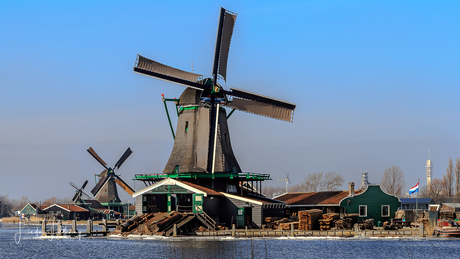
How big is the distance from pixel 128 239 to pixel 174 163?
9586 mm

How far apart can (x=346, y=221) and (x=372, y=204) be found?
613 cm

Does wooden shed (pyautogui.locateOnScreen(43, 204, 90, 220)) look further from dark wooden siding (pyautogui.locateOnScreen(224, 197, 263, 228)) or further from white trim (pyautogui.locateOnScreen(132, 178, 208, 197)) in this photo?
dark wooden siding (pyautogui.locateOnScreen(224, 197, 263, 228))

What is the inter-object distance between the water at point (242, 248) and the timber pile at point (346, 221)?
3542 millimetres

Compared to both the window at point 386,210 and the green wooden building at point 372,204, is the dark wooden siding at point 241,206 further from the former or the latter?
the window at point 386,210

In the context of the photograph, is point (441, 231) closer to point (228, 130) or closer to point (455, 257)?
point (455, 257)

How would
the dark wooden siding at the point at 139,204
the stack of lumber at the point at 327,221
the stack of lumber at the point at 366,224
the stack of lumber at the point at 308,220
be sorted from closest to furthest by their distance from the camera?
the stack of lumber at the point at 308,220, the stack of lumber at the point at 366,224, the stack of lumber at the point at 327,221, the dark wooden siding at the point at 139,204

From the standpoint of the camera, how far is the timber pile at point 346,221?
53.3 meters

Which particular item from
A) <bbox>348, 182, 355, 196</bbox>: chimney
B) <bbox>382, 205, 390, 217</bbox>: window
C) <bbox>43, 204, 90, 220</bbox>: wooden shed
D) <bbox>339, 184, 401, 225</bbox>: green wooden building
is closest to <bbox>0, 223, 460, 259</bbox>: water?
<bbox>339, 184, 401, 225</bbox>: green wooden building

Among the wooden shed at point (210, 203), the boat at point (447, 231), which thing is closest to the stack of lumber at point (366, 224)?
the boat at point (447, 231)

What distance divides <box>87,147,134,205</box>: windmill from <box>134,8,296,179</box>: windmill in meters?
47.9

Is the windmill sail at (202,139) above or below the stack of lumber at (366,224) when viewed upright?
above

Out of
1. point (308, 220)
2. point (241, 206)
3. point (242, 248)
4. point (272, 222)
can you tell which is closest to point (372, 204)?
point (308, 220)

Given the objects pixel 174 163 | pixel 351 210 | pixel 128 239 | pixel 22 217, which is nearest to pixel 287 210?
pixel 351 210

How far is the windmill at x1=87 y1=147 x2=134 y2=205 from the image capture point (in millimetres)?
109938
